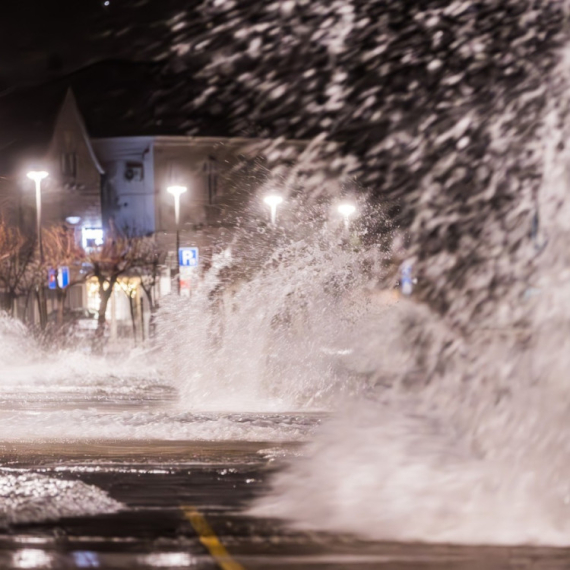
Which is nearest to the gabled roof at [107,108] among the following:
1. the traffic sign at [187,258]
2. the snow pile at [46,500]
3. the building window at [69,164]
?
the building window at [69,164]

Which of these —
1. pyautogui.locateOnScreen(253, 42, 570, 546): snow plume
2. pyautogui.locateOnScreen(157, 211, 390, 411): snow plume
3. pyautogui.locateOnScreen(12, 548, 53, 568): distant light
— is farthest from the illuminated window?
pyautogui.locateOnScreen(12, 548, 53, 568): distant light

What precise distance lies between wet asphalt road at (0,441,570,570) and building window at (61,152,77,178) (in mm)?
42992

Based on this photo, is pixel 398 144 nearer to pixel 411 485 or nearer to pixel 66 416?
pixel 66 416

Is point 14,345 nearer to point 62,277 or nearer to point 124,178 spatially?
point 62,277

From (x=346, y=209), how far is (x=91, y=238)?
25170 mm

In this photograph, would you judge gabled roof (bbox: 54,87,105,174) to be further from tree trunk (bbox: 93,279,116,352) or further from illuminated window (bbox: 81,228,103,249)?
tree trunk (bbox: 93,279,116,352)

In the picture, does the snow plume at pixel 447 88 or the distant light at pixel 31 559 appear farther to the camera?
the snow plume at pixel 447 88

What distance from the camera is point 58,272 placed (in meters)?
35.1

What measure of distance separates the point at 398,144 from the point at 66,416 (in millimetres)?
27552

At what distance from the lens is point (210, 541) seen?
6777 millimetres

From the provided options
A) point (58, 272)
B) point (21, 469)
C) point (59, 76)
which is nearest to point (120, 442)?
point (21, 469)

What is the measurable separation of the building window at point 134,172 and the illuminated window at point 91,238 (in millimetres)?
9781

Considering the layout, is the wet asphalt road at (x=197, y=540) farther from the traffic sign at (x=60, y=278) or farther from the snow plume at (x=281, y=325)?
the traffic sign at (x=60, y=278)

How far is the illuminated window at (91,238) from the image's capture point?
1628 inches
